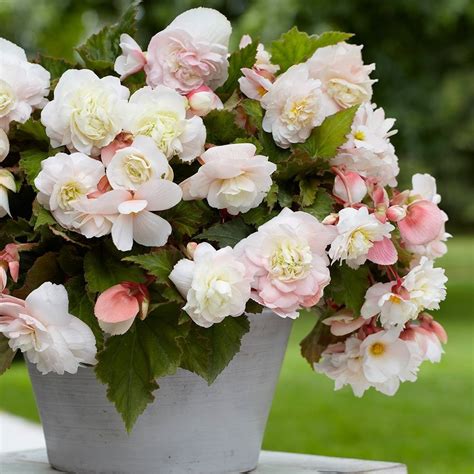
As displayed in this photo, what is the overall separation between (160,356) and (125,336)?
0.17 feet

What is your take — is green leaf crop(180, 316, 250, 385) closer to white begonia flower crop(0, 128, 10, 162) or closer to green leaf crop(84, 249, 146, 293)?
green leaf crop(84, 249, 146, 293)

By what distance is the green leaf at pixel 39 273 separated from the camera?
1.04 meters

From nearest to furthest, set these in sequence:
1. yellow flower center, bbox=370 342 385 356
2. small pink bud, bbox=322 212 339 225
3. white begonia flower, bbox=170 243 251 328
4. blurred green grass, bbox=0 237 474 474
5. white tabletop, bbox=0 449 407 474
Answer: white begonia flower, bbox=170 243 251 328
small pink bud, bbox=322 212 339 225
yellow flower center, bbox=370 342 385 356
white tabletop, bbox=0 449 407 474
blurred green grass, bbox=0 237 474 474

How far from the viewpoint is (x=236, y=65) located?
1.20m

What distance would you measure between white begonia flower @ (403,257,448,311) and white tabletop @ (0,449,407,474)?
296mm

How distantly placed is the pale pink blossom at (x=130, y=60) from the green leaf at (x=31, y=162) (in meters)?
0.16

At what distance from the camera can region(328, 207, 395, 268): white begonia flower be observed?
40.9 inches

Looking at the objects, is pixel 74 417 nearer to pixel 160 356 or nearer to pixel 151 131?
pixel 160 356

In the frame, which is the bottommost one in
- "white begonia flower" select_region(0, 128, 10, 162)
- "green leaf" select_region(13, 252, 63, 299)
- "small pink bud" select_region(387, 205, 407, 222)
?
"green leaf" select_region(13, 252, 63, 299)

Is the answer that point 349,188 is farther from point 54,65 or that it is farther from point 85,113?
point 54,65

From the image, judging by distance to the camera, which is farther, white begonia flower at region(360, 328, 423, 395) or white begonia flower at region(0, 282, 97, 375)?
white begonia flower at region(360, 328, 423, 395)

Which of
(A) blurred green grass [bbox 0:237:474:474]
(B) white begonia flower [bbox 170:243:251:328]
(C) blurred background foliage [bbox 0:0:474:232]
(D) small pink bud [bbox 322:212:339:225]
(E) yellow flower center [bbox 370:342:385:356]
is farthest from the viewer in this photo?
(C) blurred background foliage [bbox 0:0:474:232]

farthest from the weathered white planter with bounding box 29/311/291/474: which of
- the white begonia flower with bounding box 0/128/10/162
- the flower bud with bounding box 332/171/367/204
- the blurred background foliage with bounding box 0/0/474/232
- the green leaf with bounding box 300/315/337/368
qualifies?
the blurred background foliage with bounding box 0/0/474/232

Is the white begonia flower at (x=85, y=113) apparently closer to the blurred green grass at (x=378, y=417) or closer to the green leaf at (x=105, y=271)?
the green leaf at (x=105, y=271)
